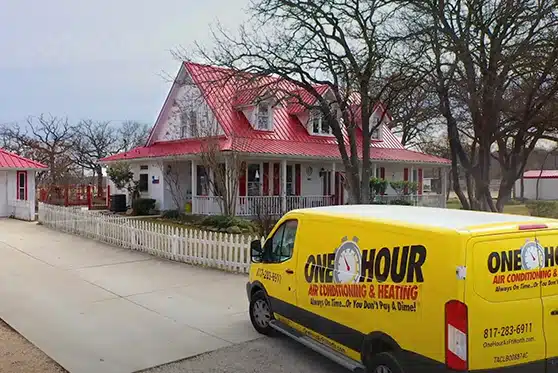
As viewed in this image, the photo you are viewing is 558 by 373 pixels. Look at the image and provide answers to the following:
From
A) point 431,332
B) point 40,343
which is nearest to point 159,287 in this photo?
point 40,343

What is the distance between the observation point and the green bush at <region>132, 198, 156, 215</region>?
78.0 feet

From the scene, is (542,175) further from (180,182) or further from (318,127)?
(180,182)

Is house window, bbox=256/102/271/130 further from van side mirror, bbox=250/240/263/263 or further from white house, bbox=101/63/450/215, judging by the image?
Result: van side mirror, bbox=250/240/263/263

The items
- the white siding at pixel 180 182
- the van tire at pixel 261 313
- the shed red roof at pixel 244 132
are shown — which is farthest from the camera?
the white siding at pixel 180 182

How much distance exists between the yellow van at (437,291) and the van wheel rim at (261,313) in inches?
52.4

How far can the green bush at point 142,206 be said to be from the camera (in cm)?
2378

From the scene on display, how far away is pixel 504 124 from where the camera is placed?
16.4 meters

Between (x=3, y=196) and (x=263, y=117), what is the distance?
14.0 m

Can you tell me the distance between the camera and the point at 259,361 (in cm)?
557

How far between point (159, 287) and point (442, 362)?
6479 millimetres

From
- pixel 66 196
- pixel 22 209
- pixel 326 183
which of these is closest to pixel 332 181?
pixel 326 183

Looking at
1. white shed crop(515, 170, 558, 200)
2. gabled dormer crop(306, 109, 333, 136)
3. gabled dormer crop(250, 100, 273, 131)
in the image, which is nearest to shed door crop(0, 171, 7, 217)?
gabled dormer crop(250, 100, 273, 131)

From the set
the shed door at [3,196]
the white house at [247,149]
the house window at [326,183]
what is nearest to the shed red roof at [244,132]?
the white house at [247,149]

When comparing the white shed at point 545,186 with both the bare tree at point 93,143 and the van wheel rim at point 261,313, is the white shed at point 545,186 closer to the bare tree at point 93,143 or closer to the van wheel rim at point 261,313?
the bare tree at point 93,143
